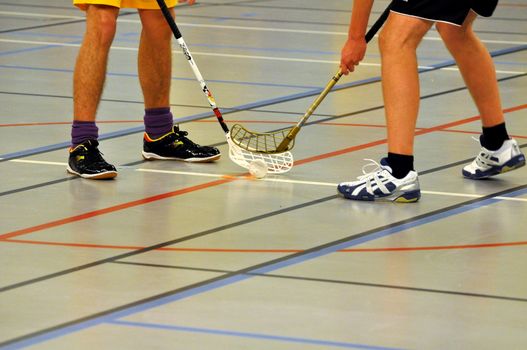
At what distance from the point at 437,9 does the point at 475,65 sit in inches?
18.5

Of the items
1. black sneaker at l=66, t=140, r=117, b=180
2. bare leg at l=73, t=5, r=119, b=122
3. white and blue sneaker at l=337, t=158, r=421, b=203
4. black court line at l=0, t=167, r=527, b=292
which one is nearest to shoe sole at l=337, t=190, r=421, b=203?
white and blue sneaker at l=337, t=158, r=421, b=203

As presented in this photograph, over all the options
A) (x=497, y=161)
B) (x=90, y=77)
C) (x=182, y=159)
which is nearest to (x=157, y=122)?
(x=182, y=159)

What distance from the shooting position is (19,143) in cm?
627

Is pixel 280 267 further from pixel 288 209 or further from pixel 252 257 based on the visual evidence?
pixel 288 209

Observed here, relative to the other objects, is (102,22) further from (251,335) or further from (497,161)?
(251,335)

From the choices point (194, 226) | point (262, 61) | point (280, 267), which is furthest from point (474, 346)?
point (262, 61)

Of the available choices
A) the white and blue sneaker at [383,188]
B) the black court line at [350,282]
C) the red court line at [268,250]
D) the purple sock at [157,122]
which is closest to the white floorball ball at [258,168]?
the white and blue sneaker at [383,188]

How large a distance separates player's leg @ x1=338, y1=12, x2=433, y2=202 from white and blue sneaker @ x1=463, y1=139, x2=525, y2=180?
17.6 inches

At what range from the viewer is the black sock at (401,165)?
16.9ft

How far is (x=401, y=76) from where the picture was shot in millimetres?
5152

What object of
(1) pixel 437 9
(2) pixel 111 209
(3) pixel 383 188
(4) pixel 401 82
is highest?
(1) pixel 437 9

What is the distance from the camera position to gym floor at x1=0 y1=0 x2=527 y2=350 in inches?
142

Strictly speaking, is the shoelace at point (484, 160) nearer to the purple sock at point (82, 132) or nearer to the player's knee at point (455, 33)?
the player's knee at point (455, 33)

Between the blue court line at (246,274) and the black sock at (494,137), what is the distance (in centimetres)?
27
